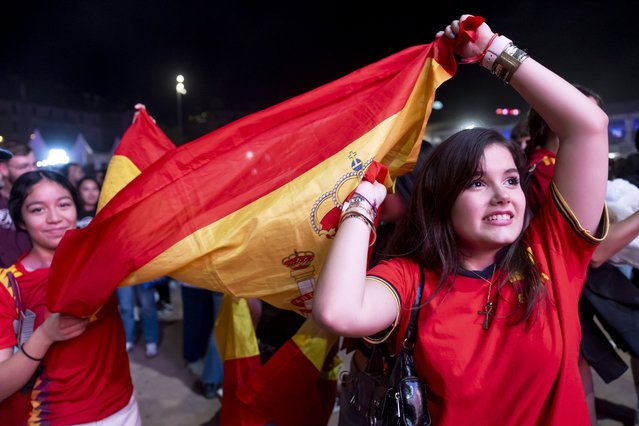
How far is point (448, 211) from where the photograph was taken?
150 cm

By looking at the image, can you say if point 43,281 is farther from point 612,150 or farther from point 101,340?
point 612,150

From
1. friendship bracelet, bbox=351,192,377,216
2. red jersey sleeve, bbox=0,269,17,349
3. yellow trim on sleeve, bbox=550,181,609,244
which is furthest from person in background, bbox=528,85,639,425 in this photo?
red jersey sleeve, bbox=0,269,17,349

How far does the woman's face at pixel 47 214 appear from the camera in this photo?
76.3 inches

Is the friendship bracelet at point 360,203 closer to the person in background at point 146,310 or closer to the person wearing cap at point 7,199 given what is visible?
the person wearing cap at point 7,199

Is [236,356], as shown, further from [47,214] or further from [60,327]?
[47,214]

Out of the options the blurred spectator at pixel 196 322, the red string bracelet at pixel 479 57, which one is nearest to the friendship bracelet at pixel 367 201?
the red string bracelet at pixel 479 57

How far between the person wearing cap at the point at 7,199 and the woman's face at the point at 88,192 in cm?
79

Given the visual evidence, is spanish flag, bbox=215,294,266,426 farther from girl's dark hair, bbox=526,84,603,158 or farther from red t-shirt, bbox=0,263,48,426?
girl's dark hair, bbox=526,84,603,158

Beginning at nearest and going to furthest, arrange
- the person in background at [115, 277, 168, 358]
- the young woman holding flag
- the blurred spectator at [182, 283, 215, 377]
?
the young woman holding flag < the blurred spectator at [182, 283, 215, 377] < the person in background at [115, 277, 168, 358]

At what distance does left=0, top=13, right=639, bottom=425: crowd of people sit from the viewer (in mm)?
1282

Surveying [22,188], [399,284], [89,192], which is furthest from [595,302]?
[89,192]

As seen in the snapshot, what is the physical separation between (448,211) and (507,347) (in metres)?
0.46

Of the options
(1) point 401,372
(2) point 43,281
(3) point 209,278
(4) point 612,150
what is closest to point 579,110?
(1) point 401,372

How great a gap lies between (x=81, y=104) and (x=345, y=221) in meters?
58.7
